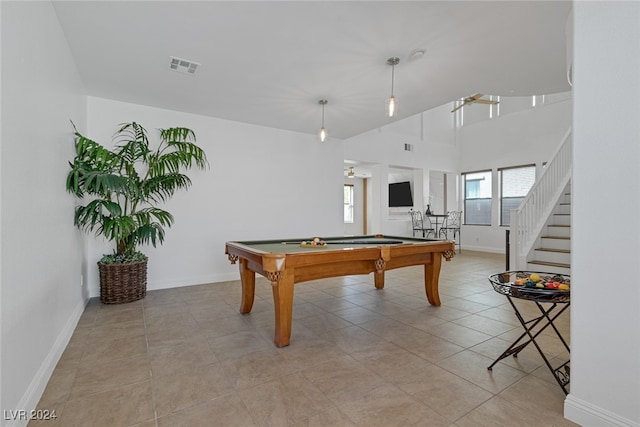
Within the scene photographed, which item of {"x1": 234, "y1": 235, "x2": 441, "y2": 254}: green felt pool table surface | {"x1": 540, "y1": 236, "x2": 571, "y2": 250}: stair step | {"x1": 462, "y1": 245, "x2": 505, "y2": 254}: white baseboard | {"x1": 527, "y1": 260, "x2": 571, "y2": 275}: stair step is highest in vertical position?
{"x1": 234, "y1": 235, "x2": 441, "y2": 254}: green felt pool table surface

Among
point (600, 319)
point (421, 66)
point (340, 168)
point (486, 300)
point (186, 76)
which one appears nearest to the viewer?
point (600, 319)

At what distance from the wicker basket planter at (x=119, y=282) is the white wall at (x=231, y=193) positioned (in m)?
0.51

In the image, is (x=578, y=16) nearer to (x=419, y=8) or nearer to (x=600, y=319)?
(x=419, y=8)

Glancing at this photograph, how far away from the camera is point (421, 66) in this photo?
10.3 feet

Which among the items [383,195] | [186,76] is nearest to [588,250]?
[186,76]

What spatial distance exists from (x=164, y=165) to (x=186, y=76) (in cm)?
123

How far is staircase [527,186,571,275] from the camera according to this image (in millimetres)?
4402

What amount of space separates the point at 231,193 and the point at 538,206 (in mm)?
5095

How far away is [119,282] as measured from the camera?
357 cm

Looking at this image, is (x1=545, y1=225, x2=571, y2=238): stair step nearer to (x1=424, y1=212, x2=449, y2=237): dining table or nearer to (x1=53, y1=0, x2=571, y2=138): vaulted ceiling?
(x1=53, y1=0, x2=571, y2=138): vaulted ceiling

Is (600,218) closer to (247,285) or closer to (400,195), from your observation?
(247,285)

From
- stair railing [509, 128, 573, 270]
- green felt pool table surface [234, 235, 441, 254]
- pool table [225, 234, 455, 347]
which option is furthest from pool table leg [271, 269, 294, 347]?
stair railing [509, 128, 573, 270]

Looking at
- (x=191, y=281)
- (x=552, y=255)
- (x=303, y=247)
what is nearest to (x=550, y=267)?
(x=552, y=255)

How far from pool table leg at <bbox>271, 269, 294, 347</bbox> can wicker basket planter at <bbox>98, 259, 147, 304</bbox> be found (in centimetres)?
225
